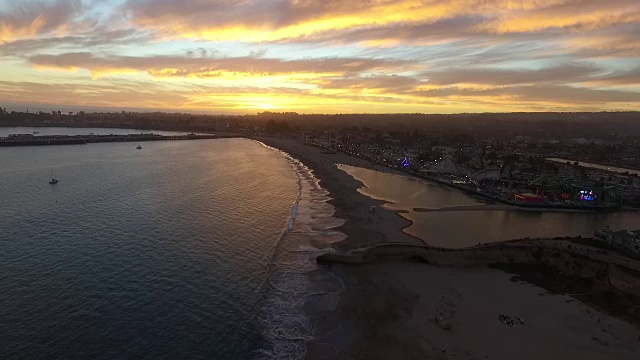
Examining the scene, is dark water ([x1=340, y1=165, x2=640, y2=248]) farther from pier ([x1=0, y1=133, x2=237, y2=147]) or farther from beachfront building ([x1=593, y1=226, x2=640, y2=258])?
pier ([x1=0, y1=133, x2=237, y2=147])

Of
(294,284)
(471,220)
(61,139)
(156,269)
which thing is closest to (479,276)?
(294,284)

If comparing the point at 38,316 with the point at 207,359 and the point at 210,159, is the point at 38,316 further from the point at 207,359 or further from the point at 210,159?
the point at 210,159

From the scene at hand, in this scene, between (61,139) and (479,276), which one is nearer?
(479,276)

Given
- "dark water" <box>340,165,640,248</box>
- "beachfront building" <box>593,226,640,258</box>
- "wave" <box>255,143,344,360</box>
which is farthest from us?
"dark water" <box>340,165,640,248</box>

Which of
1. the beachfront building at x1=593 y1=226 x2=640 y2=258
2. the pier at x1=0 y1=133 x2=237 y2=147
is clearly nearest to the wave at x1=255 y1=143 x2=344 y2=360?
the beachfront building at x1=593 y1=226 x2=640 y2=258

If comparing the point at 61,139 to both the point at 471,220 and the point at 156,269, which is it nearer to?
the point at 156,269
